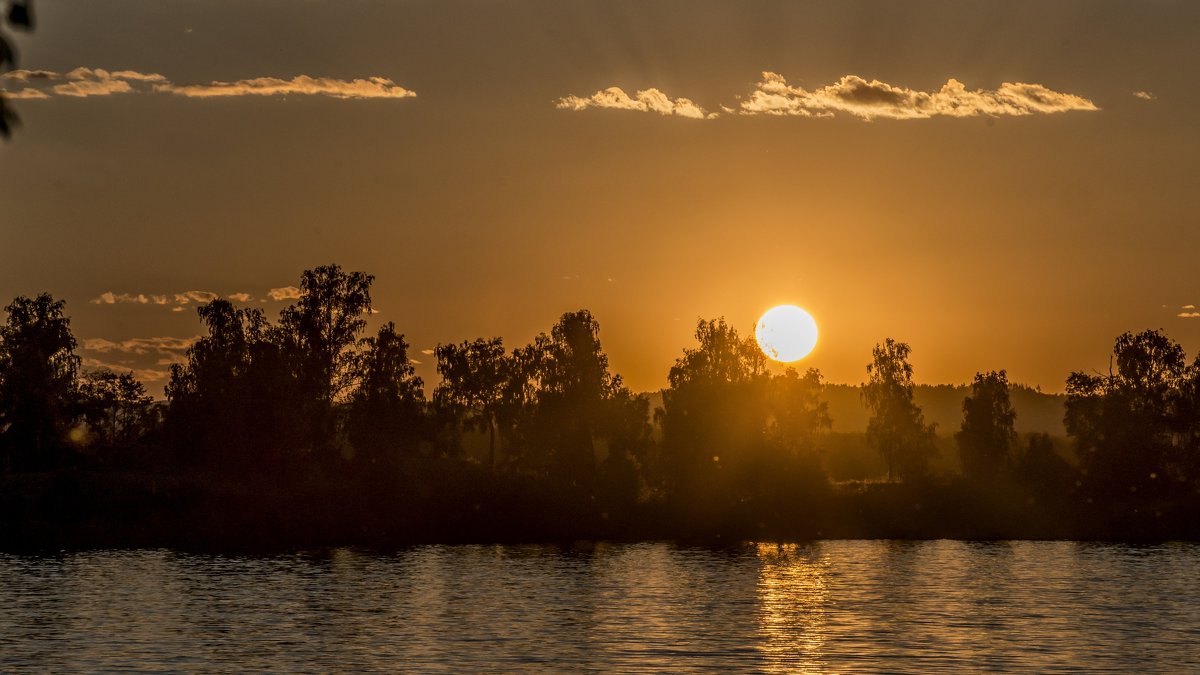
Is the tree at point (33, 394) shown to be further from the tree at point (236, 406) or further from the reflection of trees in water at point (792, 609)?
the reflection of trees in water at point (792, 609)

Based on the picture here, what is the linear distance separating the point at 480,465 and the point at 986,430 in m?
73.3

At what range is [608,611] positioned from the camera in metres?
81.6

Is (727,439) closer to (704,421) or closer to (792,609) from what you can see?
(704,421)

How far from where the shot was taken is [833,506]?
143 metres

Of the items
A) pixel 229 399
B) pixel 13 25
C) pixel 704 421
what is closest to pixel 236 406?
pixel 229 399

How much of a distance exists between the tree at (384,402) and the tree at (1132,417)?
7361 cm

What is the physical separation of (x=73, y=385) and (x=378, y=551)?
131 ft

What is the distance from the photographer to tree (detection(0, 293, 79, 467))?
433 ft

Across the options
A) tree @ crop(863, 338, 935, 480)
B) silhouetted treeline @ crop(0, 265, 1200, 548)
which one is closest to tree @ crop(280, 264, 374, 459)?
silhouetted treeline @ crop(0, 265, 1200, 548)

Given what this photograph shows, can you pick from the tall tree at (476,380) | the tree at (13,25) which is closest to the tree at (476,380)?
the tall tree at (476,380)

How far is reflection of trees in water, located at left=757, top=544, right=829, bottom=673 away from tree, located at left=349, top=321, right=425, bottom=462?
3900cm

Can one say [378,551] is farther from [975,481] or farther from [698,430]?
[975,481]

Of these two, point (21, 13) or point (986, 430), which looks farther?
point (986, 430)

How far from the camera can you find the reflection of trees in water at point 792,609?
61.8 metres
